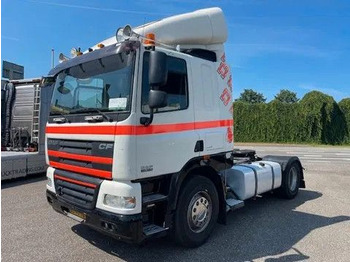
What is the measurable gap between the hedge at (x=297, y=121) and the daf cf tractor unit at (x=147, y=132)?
23.3 meters

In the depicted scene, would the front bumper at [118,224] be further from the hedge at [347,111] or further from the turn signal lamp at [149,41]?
the hedge at [347,111]

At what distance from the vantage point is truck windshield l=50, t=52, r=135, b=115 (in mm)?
3824

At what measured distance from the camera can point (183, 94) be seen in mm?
4395

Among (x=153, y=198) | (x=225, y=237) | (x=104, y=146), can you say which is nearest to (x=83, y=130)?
(x=104, y=146)

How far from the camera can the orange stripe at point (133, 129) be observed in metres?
3.66

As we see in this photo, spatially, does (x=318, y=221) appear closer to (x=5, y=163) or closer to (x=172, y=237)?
(x=172, y=237)

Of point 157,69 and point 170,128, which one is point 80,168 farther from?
point 157,69

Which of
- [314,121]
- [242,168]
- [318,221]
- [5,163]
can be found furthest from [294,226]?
[314,121]

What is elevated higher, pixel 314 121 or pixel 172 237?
pixel 314 121

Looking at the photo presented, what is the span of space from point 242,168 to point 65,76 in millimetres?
3557

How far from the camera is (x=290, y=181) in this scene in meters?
7.51

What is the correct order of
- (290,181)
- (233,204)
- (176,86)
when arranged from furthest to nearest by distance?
(290,181)
(233,204)
(176,86)

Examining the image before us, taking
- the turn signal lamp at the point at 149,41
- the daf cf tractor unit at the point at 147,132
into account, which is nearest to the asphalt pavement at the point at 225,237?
the daf cf tractor unit at the point at 147,132

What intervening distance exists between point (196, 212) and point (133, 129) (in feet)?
5.57
